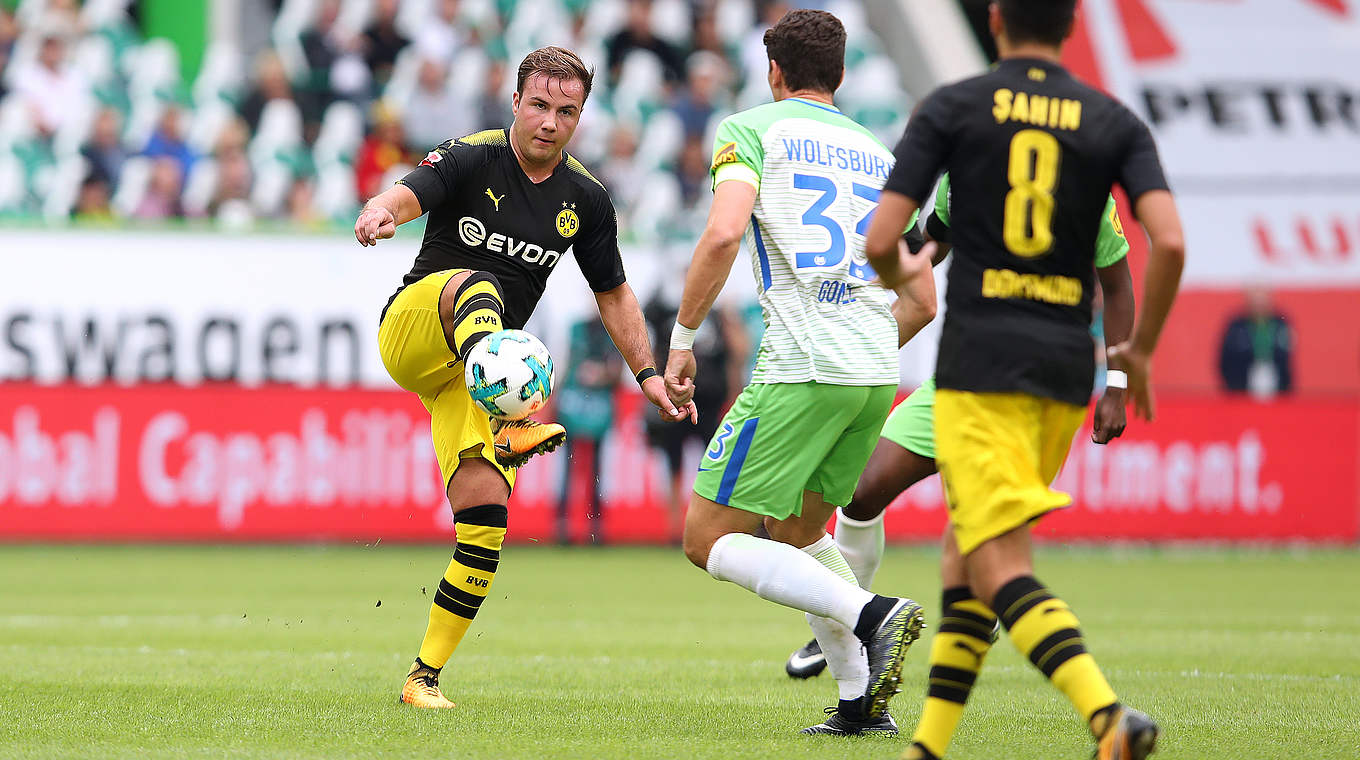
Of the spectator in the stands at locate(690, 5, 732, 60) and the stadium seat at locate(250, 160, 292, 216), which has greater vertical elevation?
Result: the spectator in the stands at locate(690, 5, 732, 60)

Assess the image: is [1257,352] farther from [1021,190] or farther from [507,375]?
[1021,190]

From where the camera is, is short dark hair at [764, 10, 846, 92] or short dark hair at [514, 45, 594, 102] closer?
short dark hair at [764, 10, 846, 92]

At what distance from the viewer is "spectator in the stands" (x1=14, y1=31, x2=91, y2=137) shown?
18.7 m

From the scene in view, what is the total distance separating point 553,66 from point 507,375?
1.22 meters

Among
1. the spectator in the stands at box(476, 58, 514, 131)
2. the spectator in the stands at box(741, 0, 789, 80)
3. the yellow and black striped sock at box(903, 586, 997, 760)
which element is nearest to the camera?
the yellow and black striped sock at box(903, 586, 997, 760)

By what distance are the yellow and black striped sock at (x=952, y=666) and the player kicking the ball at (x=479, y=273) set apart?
5.31 ft

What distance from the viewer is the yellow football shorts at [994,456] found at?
4.43 metres

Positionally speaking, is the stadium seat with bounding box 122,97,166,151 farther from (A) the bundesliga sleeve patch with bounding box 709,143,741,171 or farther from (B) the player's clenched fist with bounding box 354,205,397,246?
(A) the bundesliga sleeve patch with bounding box 709,143,741,171

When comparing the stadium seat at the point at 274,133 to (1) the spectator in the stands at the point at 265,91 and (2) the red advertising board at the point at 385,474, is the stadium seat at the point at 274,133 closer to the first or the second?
(1) the spectator in the stands at the point at 265,91

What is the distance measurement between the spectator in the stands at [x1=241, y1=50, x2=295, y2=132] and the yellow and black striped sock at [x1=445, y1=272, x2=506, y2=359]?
13.4 metres

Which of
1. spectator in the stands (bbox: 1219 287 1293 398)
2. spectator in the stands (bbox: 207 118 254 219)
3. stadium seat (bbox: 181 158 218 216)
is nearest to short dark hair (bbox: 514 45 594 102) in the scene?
spectator in the stands (bbox: 207 118 254 219)

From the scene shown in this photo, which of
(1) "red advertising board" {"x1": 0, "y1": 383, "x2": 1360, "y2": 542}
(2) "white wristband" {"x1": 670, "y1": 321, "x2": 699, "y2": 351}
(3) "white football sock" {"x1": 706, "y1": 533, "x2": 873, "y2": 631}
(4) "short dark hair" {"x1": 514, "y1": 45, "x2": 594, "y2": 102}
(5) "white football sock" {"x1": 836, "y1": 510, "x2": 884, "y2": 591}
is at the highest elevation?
(4) "short dark hair" {"x1": 514, "y1": 45, "x2": 594, "y2": 102}

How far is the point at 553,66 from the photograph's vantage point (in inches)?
245

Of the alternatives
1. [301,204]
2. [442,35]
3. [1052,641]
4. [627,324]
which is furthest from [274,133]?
[1052,641]
